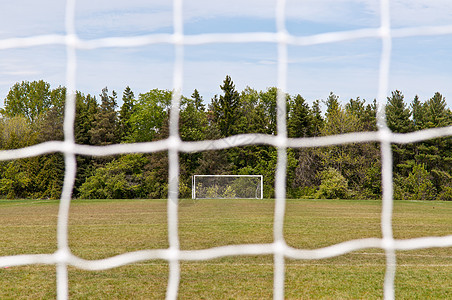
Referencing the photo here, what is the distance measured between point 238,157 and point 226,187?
14.5 feet

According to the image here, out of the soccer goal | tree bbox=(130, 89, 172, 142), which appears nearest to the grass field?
the soccer goal

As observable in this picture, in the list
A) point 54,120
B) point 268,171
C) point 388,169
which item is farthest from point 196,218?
point 54,120

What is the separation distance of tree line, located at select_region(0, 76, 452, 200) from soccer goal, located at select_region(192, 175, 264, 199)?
163 cm

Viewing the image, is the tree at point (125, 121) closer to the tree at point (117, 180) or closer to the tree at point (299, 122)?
the tree at point (117, 180)

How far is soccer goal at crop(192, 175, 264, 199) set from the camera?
75.5ft

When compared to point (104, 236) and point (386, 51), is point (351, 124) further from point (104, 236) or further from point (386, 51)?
point (386, 51)

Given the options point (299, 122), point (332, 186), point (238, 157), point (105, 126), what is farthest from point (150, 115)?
point (332, 186)

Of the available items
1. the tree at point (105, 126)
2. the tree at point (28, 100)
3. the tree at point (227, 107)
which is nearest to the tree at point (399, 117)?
the tree at point (227, 107)

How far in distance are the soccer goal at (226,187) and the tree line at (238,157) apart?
163 cm

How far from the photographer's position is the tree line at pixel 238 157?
976 inches

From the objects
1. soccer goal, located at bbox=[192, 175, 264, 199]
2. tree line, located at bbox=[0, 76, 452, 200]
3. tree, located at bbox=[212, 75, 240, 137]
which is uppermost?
tree, located at bbox=[212, 75, 240, 137]

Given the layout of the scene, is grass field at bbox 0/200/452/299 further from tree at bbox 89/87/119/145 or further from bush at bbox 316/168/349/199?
tree at bbox 89/87/119/145

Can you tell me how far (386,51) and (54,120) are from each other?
91.5 feet

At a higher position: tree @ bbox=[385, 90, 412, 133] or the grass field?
tree @ bbox=[385, 90, 412, 133]
